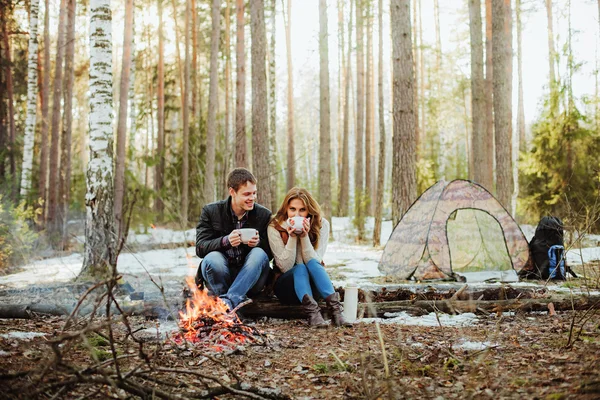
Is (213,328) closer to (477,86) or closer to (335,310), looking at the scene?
(335,310)

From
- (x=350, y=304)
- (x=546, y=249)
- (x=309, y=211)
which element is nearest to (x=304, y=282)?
(x=350, y=304)

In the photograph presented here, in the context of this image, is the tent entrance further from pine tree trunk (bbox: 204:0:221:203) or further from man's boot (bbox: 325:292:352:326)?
pine tree trunk (bbox: 204:0:221:203)

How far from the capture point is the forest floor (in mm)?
2400

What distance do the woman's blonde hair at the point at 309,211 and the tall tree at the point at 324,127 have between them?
887 centimetres

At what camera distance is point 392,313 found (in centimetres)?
494

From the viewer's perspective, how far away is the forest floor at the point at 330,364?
240 cm

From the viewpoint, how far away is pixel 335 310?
180 inches

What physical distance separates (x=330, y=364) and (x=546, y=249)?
4.87m

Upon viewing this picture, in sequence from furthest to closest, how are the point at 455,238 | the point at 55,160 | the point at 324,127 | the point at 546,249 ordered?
the point at 324,127, the point at 55,160, the point at 455,238, the point at 546,249

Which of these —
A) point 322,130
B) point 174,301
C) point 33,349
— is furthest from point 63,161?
point 33,349

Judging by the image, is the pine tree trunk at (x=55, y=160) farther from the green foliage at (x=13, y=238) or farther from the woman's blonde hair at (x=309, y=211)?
the woman's blonde hair at (x=309, y=211)

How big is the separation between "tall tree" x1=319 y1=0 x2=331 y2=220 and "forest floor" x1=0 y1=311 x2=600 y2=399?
9748mm

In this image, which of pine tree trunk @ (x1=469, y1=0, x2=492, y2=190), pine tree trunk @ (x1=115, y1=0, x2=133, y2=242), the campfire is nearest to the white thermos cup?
the campfire

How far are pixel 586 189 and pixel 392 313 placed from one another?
9.46 m
